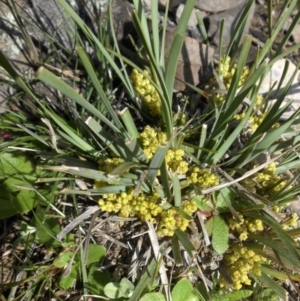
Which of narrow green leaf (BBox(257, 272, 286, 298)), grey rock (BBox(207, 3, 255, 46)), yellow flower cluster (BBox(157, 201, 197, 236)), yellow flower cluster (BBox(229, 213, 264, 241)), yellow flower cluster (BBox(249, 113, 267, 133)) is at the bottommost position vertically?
narrow green leaf (BBox(257, 272, 286, 298))

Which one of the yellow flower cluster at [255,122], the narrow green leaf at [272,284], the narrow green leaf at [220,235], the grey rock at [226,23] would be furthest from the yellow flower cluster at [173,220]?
the grey rock at [226,23]

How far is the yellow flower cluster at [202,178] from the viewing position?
1.42m

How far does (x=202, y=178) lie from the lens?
4.71 feet

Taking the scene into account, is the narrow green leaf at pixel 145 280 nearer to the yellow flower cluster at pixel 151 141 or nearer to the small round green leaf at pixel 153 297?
the small round green leaf at pixel 153 297

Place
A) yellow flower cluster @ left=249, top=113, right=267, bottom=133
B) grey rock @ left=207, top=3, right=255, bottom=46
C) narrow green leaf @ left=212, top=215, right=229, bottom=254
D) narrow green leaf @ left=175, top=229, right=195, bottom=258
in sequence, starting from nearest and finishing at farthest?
narrow green leaf @ left=175, top=229, right=195, bottom=258
narrow green leaf @ left=212, top=215, right=229, bottom=254
yellow flower cluster @ left=249, top=113, right=267, bottom=133
grey rock @ left=207, top=3, right=255, bottom=46

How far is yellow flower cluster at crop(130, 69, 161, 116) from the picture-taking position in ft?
5.41

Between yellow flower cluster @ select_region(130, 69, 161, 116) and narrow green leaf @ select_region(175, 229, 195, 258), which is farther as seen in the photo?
yellow flower cluster @ select_region(130, 69, 161, 116)

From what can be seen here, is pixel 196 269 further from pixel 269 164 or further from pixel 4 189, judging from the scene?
pixel 4 189

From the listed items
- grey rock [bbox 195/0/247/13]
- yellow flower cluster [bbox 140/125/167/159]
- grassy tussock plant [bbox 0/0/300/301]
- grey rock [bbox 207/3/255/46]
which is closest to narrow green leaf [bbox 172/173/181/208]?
grassy tussock plant [bbox 0/0/300/301]

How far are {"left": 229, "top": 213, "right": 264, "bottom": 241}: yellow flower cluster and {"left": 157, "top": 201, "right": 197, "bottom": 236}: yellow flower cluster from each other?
0.53 ft

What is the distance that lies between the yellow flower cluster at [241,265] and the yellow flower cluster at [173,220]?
210mm

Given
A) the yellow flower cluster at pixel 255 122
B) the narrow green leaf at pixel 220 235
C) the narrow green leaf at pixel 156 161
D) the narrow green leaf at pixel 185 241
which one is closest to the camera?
the narrow green leaf at pixel 156 161

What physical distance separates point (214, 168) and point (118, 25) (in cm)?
87

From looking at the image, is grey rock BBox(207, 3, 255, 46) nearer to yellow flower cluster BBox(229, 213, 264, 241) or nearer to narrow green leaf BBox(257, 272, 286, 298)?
yellow flower cluster BBox(229, 213, 264, 241)
